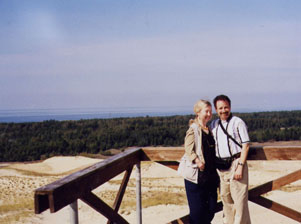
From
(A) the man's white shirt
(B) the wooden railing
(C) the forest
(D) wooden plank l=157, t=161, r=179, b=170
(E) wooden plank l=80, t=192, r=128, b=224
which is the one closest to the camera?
(B) the wooden railing

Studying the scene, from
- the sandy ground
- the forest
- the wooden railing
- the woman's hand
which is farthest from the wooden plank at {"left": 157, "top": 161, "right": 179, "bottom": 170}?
the forest

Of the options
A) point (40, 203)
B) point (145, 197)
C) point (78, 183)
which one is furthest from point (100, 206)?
point (145, 197)

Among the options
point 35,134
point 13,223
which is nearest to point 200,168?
point 13,223

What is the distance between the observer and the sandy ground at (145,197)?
798 centimetres

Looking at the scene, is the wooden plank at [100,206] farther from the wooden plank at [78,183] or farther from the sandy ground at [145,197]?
the sandy ground at [145,197]

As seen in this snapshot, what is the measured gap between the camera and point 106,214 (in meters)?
2.81

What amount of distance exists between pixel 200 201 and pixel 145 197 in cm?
867

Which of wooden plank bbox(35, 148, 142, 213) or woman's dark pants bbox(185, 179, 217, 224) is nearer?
wooden plank bbox(35, 148, 142, 213)

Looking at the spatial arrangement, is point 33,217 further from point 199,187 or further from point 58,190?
point 58,190

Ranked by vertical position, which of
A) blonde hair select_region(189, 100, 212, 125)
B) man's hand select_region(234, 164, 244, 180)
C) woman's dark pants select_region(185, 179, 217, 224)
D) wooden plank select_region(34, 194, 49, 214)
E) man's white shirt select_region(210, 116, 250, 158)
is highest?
blonde hair select_region(189, 100, 212, 125)

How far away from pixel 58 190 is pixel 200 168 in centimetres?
138

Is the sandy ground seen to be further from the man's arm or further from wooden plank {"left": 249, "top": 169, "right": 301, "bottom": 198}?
the man's arm

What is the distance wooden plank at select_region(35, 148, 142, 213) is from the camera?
1.99 m

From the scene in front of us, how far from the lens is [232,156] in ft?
10.5
